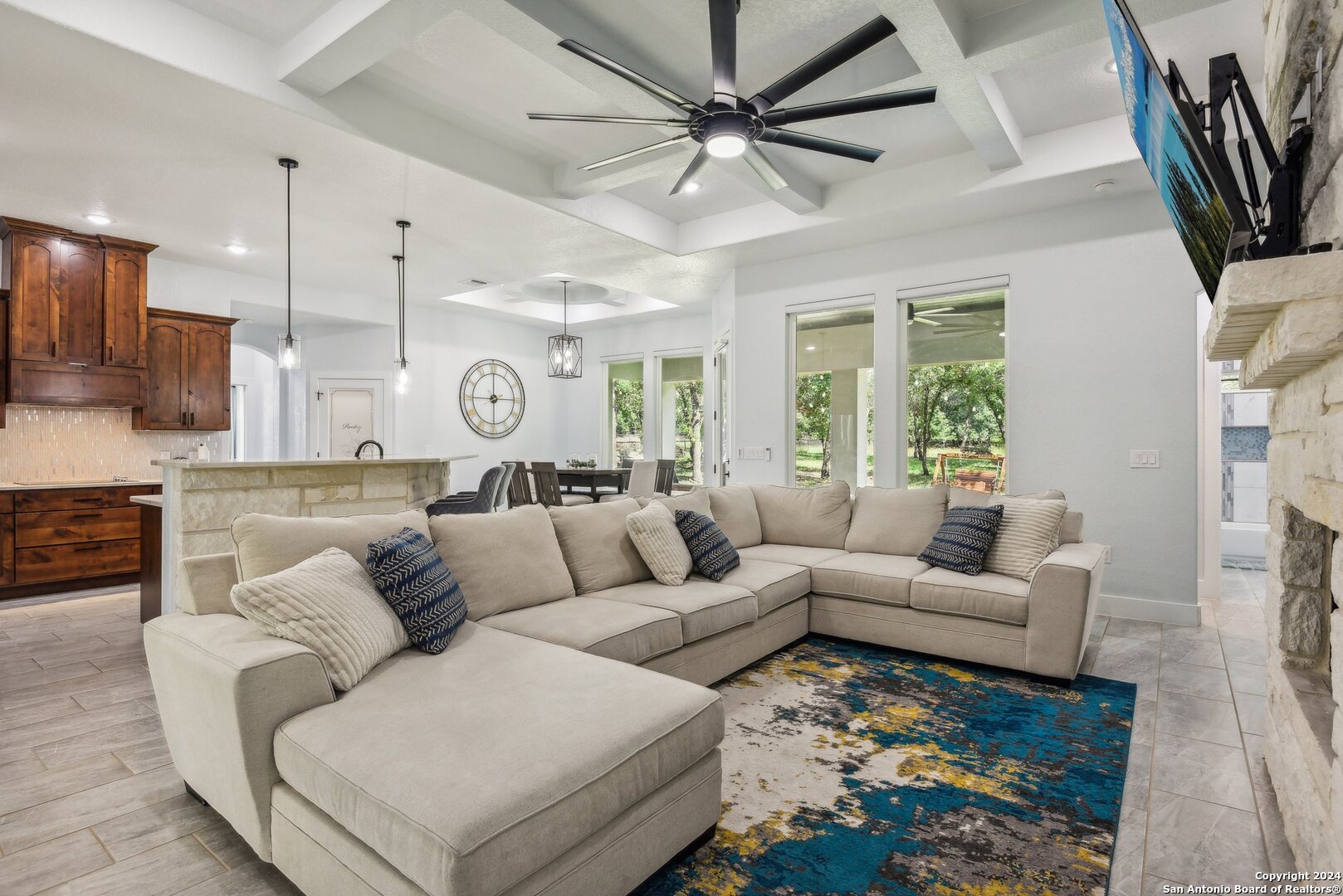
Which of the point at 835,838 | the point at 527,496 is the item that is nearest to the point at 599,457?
the point at 527,496

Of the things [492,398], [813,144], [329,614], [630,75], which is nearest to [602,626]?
[329,614]

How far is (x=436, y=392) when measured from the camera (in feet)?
26.8

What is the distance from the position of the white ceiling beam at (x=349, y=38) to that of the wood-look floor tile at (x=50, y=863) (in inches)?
116

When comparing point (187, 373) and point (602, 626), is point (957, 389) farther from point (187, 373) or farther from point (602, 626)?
point (187, 373)

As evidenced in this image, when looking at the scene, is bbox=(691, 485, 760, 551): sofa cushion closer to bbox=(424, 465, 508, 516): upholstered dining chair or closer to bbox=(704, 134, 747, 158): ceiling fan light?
bbox=(424, 465, 508, 516): upholstered dining chair

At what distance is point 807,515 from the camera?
446 centimetres

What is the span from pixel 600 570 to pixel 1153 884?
2183 mm

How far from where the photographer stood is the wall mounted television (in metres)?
1.58

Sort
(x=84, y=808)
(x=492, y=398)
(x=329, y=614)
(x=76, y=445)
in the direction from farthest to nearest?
1. (x=492, y=398)
2. (x=76, y=445)
3. (x=84, y=808)
4. (x=329, y=614)

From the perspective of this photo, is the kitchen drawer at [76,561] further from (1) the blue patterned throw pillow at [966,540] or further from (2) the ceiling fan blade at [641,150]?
(1) the blue patterned throw pillow at [966,540]

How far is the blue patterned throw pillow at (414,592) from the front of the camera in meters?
2.15

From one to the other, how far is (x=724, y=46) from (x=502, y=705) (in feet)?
7.67

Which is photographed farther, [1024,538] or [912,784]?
[1024,538]

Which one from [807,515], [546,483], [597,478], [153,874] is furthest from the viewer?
[597,478]
